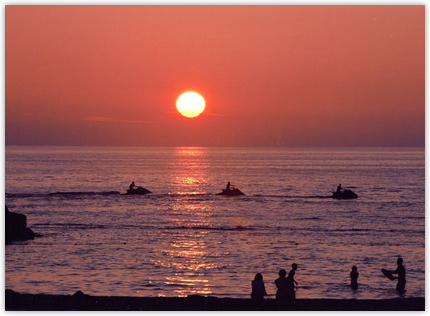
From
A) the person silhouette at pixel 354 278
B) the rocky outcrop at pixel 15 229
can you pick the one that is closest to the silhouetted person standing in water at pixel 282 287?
the person silhouette at pixel 354 278

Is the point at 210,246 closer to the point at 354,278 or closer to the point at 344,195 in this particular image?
the point at 354,278

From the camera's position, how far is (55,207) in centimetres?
5988

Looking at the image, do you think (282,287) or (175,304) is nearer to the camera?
(175,304)

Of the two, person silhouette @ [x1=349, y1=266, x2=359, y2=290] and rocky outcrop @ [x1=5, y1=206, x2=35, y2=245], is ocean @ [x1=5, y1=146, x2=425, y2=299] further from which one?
rocky outcrop @ [x1=5, y1=206, x2=35, y2=245]

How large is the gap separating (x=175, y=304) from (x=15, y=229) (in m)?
21.3

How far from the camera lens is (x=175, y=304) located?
17.4 m

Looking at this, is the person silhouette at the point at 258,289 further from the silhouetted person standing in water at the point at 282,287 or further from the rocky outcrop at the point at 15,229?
the rocky outcrop at the point at 15,229

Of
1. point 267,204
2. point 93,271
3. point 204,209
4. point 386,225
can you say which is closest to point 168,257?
point 93,271

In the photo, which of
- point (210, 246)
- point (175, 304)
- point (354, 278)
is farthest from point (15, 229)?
point (354, 278)

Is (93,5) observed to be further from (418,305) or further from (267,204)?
(267,204)

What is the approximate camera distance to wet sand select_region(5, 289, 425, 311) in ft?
55.5

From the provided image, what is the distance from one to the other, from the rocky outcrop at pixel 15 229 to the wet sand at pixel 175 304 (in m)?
18.5

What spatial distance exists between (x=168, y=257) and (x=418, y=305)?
15.6m

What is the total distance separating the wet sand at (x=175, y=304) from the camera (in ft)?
55.5
